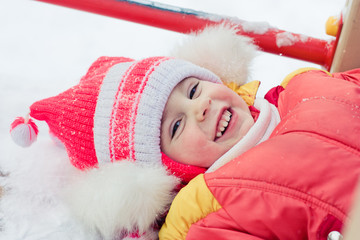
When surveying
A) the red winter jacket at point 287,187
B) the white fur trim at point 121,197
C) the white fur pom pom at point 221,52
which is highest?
the white fur pom pom at point 221,52

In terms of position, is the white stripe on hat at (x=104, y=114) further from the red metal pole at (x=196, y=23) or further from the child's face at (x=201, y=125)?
the red metal pole at (x=196, y=23)

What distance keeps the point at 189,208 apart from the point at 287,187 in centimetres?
20

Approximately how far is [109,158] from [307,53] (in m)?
0.73

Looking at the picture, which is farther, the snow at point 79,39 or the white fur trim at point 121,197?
the snow at point 79,39

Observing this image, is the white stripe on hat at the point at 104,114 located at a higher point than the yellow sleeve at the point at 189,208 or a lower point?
higher

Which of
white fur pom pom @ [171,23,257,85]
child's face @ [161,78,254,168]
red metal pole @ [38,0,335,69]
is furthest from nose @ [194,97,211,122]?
red metal pole @ [38,0,335,69]

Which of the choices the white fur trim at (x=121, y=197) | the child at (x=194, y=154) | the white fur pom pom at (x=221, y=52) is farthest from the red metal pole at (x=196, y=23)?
the white fur trim at (x=121, y=197)

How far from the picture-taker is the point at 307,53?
1126 millimetres

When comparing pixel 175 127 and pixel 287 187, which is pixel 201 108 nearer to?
pixel 175 127

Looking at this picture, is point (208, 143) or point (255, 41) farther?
point (255, 41)

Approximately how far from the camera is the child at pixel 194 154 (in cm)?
63

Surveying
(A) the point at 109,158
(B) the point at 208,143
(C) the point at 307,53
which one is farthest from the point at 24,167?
(C) the point at 307,53

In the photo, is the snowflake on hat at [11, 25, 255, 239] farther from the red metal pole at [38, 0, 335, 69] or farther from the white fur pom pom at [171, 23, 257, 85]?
the red metal pole at [38, 0, 335, 69]

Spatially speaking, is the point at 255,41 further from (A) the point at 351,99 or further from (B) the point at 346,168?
(B) the point at 346,168
